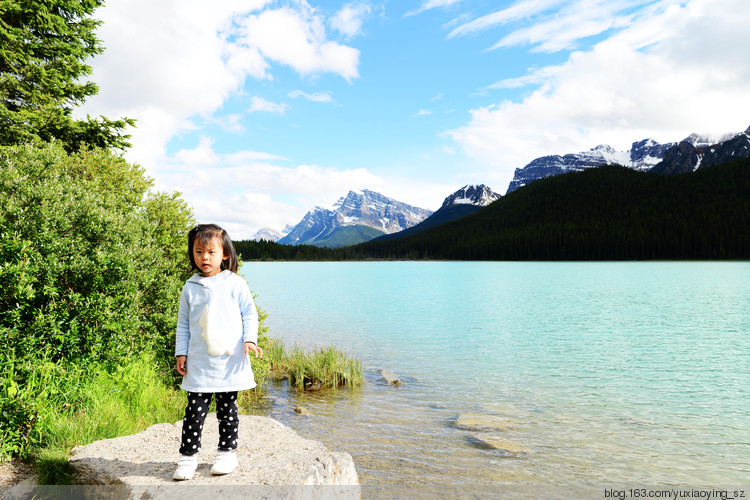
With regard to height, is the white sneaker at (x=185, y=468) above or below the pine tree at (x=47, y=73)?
below

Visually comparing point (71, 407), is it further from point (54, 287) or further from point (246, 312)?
point (246, 312)

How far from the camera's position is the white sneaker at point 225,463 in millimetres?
5320

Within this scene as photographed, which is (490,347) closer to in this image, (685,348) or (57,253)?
(685,348)

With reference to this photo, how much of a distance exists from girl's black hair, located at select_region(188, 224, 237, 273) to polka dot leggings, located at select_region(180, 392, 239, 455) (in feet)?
5.41

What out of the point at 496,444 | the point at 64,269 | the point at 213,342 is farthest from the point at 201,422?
the point at 496,444

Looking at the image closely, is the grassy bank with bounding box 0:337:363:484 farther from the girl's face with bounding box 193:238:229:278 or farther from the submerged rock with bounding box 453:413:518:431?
the submerged rock with bounding box 453:413:518:431

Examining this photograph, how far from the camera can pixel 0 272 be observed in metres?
6.60

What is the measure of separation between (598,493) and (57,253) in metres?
10.5

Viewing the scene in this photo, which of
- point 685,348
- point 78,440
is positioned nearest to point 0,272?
point 78,440

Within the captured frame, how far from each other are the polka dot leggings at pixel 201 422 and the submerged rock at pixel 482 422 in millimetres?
7463

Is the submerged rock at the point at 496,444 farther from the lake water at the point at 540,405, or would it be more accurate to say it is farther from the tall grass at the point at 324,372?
the tall grass at the point at 324,372

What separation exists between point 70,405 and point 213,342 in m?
3.85

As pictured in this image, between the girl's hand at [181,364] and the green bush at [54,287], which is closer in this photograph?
the girl's hand at [181,364]

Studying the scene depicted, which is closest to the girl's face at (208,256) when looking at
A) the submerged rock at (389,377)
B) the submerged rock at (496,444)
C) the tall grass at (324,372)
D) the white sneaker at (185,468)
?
the white sneaker at (185,468)
